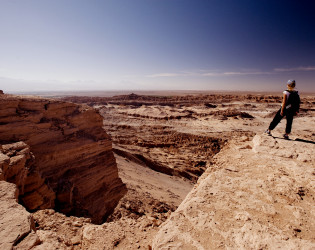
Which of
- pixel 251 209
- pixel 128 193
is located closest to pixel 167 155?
pixel 128 193

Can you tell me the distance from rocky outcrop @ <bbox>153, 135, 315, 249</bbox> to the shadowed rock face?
3.43 meters

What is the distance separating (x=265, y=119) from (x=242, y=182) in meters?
22.5

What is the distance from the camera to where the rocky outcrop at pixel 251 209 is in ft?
5.17

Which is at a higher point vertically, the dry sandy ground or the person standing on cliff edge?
the person standing on cliff edge

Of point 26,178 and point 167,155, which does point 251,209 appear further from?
point 167,155

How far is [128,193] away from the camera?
675cm

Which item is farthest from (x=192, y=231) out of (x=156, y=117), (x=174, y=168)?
(x=156, y=117)

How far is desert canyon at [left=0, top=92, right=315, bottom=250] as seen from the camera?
1698mm

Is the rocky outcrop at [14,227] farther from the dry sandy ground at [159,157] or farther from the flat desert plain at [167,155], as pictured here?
the flat desert plain at [167,155]

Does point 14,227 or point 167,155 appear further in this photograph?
point 167,155

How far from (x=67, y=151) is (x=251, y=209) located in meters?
5.01

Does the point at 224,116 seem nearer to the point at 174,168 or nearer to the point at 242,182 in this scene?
the point at 174,168

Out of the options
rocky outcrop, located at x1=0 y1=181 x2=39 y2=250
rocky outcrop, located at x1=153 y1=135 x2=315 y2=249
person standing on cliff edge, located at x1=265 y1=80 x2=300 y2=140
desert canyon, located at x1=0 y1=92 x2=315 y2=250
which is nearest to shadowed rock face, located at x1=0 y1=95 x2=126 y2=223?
desert canyon, located at x1=0 y1=92 x2=315 y2=250

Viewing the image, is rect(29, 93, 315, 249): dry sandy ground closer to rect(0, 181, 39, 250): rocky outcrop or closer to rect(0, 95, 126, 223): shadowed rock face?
rect(0, 181, 39, 250): rocky outcrop
